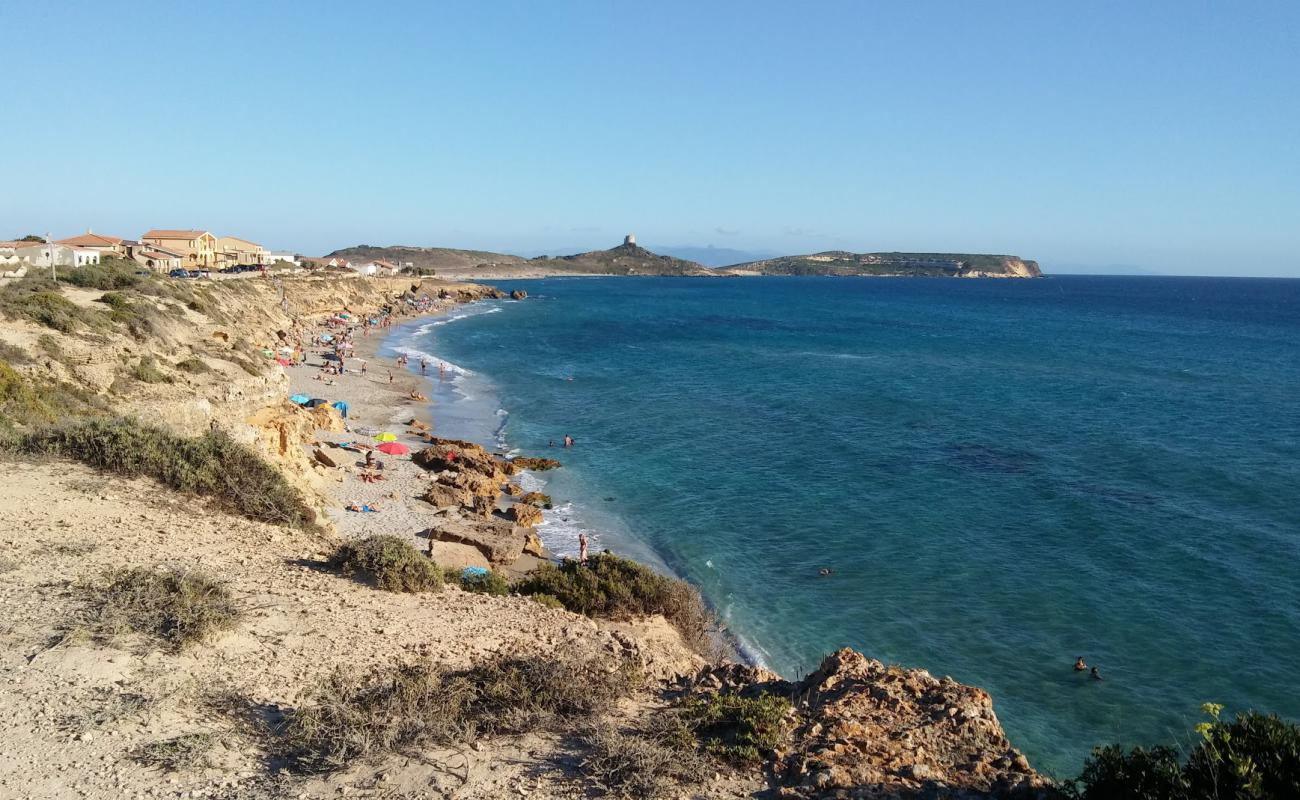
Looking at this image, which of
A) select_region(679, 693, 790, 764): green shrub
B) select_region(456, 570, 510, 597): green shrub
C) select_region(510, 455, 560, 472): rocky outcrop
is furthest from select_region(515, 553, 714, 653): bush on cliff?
select_region(510, 455, 560, 472): rocky outcrop

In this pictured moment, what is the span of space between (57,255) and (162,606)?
55449mm

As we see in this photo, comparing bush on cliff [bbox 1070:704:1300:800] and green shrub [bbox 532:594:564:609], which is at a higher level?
bush on cliff [bbox 1070:704:1300:800]

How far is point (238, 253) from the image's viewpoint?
89438mm

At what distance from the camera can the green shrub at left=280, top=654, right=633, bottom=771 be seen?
7.75 meters

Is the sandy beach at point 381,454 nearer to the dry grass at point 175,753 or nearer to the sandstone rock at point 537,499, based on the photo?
the sandstone rock at point 537,499

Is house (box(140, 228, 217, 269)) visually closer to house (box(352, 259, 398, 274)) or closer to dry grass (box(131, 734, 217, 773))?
house (box(352, 259, 398, 274))

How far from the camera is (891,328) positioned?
8481cm

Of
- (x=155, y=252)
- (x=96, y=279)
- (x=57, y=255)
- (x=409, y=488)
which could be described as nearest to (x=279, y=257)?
(x=155, y=252)

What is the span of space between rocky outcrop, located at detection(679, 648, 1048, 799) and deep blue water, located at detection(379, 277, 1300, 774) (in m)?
5.72

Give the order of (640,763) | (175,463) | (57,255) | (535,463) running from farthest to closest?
(57,255) < (535,463) < (175,463) < (640,763)

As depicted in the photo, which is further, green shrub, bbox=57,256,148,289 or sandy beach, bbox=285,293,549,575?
green shrub, bbox=57,256,148,289

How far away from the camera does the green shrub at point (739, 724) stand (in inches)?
323

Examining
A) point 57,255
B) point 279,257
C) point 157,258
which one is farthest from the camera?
point 279,257

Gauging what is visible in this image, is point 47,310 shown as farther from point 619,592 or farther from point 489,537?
point 619,592
